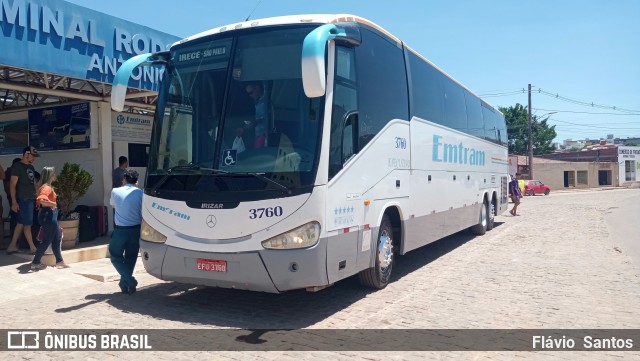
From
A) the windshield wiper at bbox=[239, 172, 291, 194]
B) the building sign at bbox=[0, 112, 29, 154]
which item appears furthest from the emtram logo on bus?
the building sign at bbox=[0, 112, 29, 154]

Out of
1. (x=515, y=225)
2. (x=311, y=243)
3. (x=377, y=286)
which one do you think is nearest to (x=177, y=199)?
(x=311, y=243)

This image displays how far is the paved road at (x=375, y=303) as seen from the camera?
18.6ft

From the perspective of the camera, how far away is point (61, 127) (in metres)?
12.5

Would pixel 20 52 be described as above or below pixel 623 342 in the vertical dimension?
above

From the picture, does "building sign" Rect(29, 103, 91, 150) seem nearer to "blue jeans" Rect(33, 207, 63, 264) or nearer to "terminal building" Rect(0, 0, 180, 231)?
"terminal building" Rect(0, 0, 180, 231)

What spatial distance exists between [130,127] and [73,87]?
2014 millimetres

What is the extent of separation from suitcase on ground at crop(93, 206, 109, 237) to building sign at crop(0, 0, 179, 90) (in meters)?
3.21

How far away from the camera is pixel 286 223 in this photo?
5453mm

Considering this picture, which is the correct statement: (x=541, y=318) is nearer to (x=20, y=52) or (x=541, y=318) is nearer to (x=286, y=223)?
(x=286, y=223)

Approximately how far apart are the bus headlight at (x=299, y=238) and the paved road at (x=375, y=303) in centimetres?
99

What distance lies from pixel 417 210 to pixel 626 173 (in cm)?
7709

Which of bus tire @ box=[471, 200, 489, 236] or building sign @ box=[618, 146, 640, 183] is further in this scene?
building sign @ box=[618, 146, 640, 183]

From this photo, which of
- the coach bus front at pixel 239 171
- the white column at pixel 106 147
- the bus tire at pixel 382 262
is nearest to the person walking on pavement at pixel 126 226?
the coach bus front at pixel 239 171

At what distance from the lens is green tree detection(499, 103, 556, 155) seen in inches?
2608
